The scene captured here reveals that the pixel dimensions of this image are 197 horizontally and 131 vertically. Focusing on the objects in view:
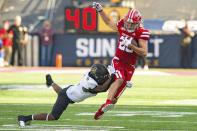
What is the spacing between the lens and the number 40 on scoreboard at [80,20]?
26.2 metres

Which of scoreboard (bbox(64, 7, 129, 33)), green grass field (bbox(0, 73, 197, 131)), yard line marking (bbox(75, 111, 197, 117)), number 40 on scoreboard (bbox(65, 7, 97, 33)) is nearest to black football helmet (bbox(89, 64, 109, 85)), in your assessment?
green grass field (bbox(0, 73, 197, 131))

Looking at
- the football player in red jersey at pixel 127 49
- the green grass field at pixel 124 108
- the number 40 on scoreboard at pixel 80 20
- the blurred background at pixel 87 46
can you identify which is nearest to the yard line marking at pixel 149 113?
the green grass field at pixel 124 108

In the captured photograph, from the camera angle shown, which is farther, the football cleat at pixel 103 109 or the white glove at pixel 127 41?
the white glove at pixel 127 41

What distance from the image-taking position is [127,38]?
32.0ft

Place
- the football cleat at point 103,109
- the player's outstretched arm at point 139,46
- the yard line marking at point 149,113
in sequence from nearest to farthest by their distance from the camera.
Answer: the football cleat at point 103,109
the player's outstretched arm at point 139,46
the yard line marking at point 149,113

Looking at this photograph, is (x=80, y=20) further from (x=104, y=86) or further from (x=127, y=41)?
(x=104, y=86)

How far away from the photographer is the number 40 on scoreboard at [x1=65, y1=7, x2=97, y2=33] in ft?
85.9

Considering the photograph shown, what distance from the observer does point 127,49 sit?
9.86 m

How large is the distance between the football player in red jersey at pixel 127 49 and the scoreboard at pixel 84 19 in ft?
52.4

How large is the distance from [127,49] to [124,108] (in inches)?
91.5

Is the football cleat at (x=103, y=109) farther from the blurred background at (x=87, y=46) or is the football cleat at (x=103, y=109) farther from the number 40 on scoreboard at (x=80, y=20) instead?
the number 40 on scoreboard at (x=80, y=20)

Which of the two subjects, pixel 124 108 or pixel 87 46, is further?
pixel 87 46

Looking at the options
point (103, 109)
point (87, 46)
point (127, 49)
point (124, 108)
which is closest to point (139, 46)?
point (127, 49)

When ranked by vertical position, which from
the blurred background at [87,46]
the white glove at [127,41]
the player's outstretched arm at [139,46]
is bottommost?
the blurred background at [87,46]
